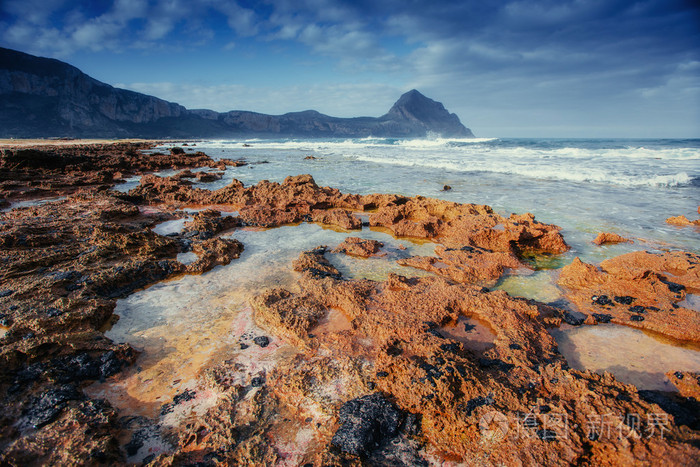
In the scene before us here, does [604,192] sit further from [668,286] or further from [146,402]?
[146,402]

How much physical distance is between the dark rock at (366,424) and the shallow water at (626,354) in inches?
70.9

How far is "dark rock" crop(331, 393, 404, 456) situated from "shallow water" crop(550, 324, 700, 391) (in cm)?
180

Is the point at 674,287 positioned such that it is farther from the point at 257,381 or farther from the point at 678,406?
the point at 257,381

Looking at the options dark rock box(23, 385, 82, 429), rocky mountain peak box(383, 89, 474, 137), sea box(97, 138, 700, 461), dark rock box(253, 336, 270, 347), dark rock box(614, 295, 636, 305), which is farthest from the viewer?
rocky mountain peak box(383, 89, 474, 137)

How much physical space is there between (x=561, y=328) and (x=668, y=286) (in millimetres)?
1907

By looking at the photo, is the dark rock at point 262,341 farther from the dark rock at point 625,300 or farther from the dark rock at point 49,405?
the dark rock at point 625,300

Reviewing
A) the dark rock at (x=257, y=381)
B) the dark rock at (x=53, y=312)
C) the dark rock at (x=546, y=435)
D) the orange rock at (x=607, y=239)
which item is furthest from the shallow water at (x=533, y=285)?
the dark rock at (x=53, y=312)

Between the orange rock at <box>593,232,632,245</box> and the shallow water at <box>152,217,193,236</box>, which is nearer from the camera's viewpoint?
Answer: the orange rock at <box>593,232,632,245</box>

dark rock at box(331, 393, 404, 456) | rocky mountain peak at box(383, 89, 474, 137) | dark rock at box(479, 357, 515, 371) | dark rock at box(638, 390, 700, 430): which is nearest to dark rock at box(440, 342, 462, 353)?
dark rock at box(479, 357, 515, 371)

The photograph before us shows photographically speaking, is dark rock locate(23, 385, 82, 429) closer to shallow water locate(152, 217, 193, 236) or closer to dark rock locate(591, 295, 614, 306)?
shallow water locate(152, 217, 193, 236)

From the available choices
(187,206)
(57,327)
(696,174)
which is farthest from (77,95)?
(696,174)

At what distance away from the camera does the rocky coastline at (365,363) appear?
1.78 meters

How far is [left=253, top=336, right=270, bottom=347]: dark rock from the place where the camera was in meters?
2.75

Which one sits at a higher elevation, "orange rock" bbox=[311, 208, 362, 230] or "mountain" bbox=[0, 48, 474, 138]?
"mountain" bbox=[0, 48, 474, 138]
